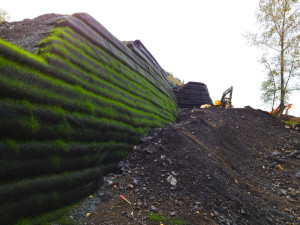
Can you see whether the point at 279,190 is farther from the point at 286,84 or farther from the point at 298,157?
the point at 286,84

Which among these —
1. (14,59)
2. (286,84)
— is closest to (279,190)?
(14,59)

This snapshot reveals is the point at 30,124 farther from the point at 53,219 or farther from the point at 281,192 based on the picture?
the point at 281,192

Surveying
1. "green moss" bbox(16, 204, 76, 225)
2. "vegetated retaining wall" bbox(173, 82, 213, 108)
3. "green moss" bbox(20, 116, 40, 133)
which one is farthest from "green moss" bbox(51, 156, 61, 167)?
"vegetated retaining wall" bbox(173, 82, 213, 108)

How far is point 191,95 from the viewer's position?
16625 millimetres

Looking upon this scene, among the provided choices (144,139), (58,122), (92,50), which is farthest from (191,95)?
(58,122)

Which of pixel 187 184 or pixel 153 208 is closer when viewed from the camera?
pixel 153 208

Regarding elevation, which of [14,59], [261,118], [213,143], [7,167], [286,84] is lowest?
[7,167]

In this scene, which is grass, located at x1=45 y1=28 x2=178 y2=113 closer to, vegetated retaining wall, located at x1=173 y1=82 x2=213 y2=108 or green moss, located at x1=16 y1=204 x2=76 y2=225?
green moss, located at x1=16 y1=204 x2=76 y2=225

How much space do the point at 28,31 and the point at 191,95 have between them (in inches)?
554

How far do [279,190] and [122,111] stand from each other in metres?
4.74

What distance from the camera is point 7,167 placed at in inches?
76.8

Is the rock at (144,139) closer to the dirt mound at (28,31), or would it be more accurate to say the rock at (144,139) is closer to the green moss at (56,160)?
the green moss at (56,160)

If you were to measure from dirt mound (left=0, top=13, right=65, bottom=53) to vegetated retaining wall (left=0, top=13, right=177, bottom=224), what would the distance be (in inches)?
26.2

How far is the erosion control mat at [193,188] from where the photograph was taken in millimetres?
2729
